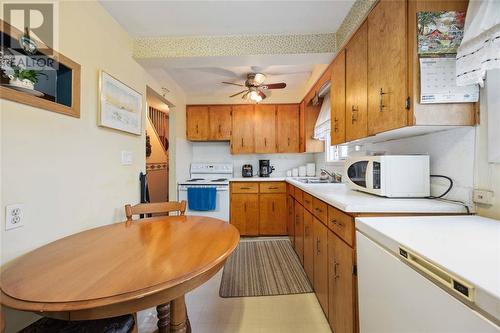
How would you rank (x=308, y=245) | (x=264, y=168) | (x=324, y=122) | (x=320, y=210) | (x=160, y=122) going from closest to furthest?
(x=320, y=210)
(x=308, y=245)
(x=324, y=122)
(x=264, y=168)
(x=160, y=122)

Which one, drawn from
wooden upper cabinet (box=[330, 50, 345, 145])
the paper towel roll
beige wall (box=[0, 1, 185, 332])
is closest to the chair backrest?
beige wall (box=[0, 1, 185, 332])

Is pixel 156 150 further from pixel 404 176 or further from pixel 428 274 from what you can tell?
pixel 428 274

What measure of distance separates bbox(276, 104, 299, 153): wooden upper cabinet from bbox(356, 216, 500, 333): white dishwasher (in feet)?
9.12

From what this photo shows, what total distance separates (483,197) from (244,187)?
8.98ft

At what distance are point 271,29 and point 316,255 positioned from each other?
6.84ft

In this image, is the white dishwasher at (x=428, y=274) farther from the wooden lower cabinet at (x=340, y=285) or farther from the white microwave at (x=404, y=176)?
the white microwave at (x=404, y=176)

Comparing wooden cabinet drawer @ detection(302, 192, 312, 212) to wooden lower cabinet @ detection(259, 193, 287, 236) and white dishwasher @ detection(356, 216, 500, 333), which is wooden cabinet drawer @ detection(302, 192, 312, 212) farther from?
wooden lower cabinet @ detection(259, 193, 287, 236)

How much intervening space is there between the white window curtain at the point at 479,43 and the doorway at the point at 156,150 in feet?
13.2

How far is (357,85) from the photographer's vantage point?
1.67 m

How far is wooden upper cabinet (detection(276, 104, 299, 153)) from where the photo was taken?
3766 mm

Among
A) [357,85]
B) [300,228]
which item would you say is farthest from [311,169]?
[357,85]

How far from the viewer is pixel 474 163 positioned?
1.11m

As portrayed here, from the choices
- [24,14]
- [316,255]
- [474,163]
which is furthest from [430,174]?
[24,14]

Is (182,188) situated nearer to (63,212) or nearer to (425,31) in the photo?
(63,212)
